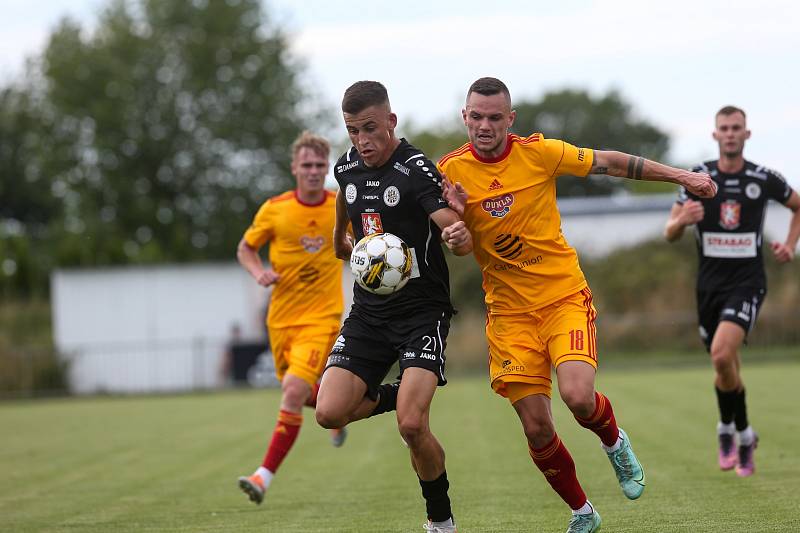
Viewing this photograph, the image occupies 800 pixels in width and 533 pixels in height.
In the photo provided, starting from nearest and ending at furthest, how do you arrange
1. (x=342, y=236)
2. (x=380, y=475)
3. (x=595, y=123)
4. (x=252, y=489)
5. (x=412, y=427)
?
(x=412, y=427) < (x=342, y=236) < (x=252, y=489) < (x=380, y=475) < (x=595, y=123)

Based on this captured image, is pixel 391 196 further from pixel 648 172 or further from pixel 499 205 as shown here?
pixel 648 172

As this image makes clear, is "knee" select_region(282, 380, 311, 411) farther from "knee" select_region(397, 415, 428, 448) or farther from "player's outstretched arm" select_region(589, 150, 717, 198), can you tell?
"player's outstretched arm" select_region(589, 150, 717, 198)

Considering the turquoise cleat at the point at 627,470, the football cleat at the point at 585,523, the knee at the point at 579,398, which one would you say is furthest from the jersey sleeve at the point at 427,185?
the football cleat at the point at 585,523

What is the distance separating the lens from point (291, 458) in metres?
12.3

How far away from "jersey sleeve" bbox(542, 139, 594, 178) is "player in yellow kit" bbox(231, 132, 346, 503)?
11.1ft

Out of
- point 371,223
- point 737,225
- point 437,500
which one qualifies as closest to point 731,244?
point 737,225

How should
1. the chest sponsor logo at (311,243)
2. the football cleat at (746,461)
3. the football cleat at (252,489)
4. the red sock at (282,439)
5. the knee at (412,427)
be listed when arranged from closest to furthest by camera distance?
1. the knee at (412,427)
2. the football cleat at (252,489)
3. the red sock at (282,439)
4. the football cleat at (746,461)
5. the chest sponsor logo at (311,243)

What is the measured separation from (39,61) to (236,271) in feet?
96.2

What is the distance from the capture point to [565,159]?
270 inches

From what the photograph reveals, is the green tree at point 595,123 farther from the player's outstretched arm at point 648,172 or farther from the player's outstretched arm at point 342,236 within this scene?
the player's outstretched arm at point 648,172

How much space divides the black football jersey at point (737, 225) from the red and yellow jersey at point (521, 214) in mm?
3080

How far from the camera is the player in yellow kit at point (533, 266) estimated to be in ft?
22.2

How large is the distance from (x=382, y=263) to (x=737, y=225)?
436cm

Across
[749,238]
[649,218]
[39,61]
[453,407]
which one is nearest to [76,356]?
[453,407]
